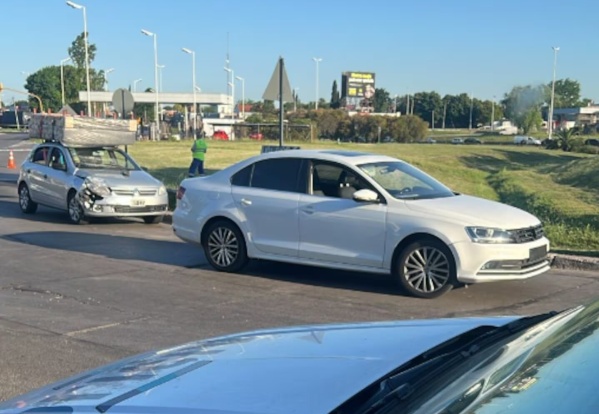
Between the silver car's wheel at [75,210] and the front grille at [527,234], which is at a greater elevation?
the front grille at [527,234]

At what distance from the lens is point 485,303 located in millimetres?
7879

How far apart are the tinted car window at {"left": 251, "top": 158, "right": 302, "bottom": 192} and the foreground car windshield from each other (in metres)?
6.58

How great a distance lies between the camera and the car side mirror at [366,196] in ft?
27.2

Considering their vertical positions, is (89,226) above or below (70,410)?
below

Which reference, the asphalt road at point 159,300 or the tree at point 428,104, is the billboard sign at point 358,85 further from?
the asphalt road at point 159,300

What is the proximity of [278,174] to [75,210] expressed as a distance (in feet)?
21.2

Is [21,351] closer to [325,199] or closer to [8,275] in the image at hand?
[8,275]

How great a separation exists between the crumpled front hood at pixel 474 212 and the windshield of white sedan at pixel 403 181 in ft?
0.76

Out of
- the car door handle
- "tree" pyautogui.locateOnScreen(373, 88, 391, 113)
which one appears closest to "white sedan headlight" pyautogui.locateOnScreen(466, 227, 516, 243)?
the car door handle

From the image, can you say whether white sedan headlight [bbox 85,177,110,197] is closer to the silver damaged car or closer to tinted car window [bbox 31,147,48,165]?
the silver damaged car

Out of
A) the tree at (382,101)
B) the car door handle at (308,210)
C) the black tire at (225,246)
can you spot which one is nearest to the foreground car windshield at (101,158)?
the black tire at (225,246)

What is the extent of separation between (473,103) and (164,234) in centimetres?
14722

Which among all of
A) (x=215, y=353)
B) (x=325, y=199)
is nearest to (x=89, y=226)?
(x=325, y=199)

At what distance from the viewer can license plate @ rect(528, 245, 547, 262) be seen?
7.99 m
